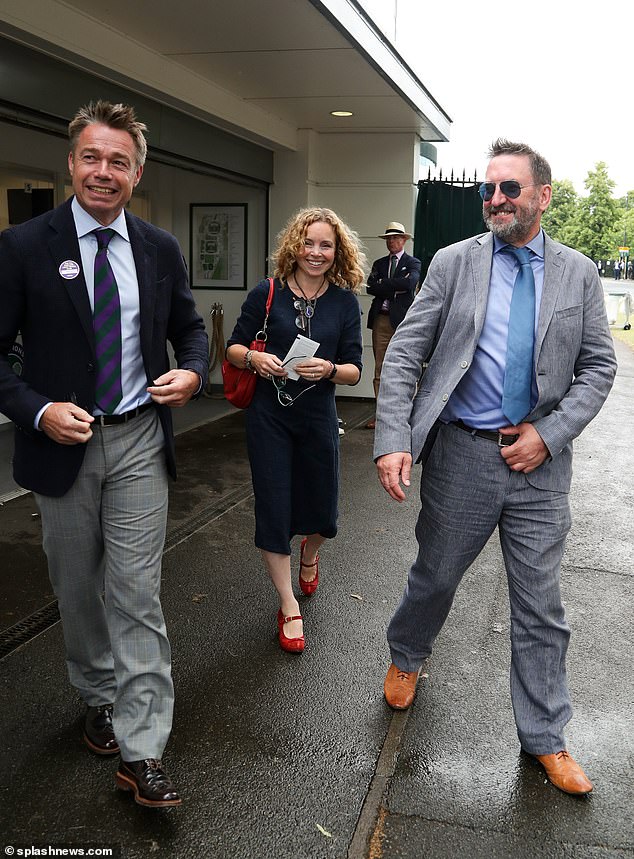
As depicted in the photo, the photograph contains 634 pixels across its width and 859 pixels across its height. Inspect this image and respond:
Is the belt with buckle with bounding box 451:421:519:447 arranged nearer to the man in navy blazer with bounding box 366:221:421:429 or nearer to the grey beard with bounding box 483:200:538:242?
the grey beard with bounding box 483:200:538:242

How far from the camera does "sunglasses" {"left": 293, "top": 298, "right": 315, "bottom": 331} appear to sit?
430cm

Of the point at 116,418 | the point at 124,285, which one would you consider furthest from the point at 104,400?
the point at 124,285

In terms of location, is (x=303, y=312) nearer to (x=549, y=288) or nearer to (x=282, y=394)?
(x=282, y=394)

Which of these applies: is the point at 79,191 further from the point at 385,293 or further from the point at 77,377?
the point at 385,293

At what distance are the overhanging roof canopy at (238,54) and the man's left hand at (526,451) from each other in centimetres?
441

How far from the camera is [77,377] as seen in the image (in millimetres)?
2953

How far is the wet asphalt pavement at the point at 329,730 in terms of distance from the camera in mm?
2922

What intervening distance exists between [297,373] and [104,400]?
134 centimetres

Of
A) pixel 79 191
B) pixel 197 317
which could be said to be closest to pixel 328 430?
pixel 197 317

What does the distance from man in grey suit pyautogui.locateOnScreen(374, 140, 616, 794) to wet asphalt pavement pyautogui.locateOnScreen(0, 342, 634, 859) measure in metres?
0.32

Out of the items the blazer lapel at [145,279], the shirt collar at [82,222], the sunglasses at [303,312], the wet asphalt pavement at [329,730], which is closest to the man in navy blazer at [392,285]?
the wet asphalt pavement at [329,730]

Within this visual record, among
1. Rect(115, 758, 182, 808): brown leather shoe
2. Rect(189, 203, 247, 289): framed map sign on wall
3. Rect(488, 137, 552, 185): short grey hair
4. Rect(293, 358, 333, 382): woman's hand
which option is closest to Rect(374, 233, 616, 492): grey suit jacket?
Rect(488, 137, 552, 185): short grey hair

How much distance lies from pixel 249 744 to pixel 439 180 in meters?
10.4

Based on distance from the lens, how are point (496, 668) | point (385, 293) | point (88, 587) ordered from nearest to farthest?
point (88, 587) → point (496, 668) → point (385, 293)
